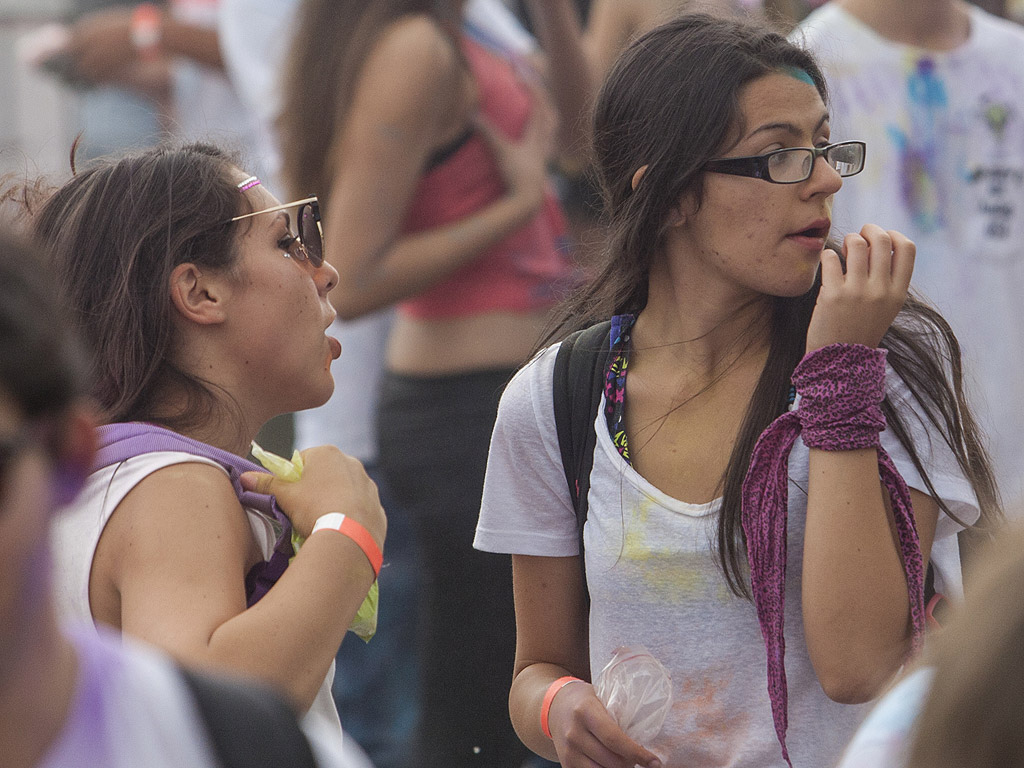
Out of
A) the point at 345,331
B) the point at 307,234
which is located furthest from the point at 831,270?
the point at 345,331

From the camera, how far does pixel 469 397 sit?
10.7 feet

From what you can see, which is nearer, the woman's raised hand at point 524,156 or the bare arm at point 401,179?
the bare arm at point 401,179

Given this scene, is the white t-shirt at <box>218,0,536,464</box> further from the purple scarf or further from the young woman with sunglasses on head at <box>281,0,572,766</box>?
the purple scarf

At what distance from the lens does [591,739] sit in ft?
6.19

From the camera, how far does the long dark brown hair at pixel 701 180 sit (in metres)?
1.90

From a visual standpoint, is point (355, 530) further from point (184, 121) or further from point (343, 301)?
point (184, 121)

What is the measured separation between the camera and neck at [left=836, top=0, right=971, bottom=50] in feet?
10.9

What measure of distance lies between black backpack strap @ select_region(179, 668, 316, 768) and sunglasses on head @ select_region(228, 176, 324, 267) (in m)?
1.16

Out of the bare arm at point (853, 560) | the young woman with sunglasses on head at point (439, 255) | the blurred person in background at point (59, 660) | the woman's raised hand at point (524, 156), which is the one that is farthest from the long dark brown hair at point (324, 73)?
the blurred person in background at point (59, 660)

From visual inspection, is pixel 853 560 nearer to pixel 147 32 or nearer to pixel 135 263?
pixel 135 263

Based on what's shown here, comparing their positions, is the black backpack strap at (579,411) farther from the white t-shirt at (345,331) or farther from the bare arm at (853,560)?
the white t-shirt at (345,331)

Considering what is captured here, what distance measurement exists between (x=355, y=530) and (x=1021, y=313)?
2.10 metres

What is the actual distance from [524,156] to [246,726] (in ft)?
8.12

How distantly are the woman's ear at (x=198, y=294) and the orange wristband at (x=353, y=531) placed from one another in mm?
376
